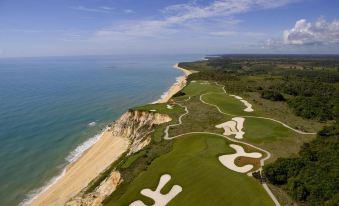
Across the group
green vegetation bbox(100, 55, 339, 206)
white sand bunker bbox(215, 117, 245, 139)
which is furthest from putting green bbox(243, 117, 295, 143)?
white sand bunker bbox(215, 117, 245, 139)

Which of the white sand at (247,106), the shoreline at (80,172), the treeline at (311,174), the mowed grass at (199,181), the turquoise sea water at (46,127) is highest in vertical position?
the treeline at (311,174)

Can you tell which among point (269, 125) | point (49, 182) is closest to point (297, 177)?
point (269, 125)

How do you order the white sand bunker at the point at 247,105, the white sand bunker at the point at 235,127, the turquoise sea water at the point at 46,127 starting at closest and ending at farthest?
1. the white sand bunker at the point at 235,127
2. the turquoise sea water at the point at 46,127
3. the white sand bunker at the point at 247,105

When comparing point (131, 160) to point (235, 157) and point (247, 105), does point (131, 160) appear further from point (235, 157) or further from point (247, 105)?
point (247, 105)

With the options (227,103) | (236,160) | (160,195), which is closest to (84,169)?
(160,195)

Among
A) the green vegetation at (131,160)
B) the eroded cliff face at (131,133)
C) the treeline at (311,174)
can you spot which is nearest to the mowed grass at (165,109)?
the eroded cliff face at (131,133)

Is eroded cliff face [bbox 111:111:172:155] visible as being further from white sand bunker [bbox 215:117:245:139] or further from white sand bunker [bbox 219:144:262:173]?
white sand bunker [bbox 219:144:262:173]

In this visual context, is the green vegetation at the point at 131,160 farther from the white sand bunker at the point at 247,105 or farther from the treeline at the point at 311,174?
the white sand bunker at the point at 247,105
